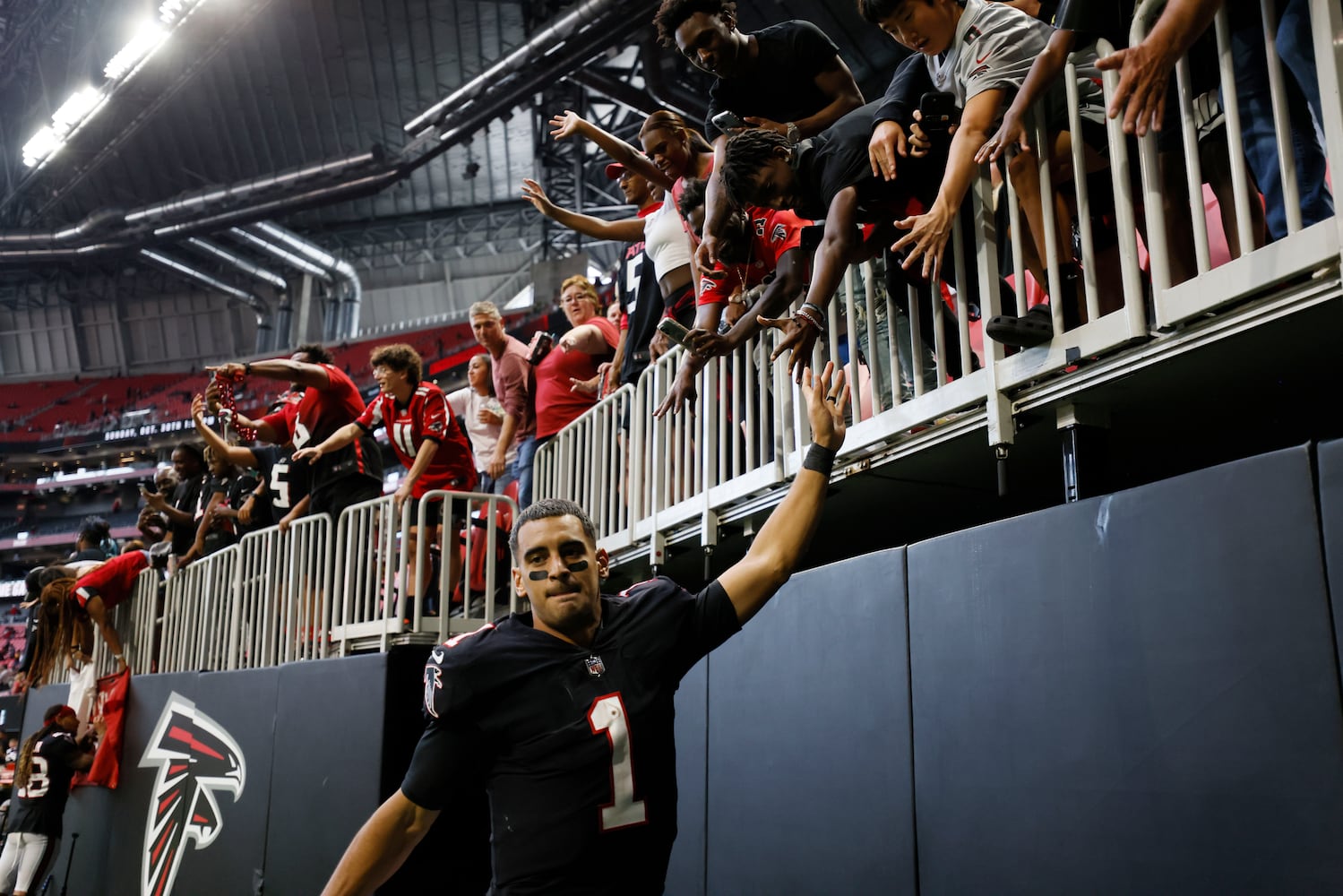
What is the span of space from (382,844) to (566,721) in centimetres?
49

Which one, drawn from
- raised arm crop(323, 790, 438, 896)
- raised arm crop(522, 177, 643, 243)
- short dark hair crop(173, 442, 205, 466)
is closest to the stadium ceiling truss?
short dark hair crop(173, 442, 205, 466)

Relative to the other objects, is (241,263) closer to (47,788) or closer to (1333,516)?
(47,788)

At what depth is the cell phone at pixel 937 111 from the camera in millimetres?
2926

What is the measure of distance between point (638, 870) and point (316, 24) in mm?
20589

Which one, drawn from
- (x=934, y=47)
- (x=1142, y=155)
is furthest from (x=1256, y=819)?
(x=934, y=47)

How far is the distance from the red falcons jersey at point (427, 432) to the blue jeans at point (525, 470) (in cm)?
30

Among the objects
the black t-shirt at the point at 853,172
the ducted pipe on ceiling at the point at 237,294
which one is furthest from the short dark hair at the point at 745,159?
the ducted pipe on ceiling at the point at 237,294

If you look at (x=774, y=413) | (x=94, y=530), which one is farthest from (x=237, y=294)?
(x=774, y=413)

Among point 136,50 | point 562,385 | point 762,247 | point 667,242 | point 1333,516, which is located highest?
point 136,50

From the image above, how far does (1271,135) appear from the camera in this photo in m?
2.28

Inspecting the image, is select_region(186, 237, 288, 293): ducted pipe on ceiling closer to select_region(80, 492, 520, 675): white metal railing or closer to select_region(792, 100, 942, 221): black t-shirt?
select_region(80, 492, 520, 675): white metal railing

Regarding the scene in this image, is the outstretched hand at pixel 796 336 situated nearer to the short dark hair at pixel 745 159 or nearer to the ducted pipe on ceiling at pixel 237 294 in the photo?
the short dark hair at pixel 745 159

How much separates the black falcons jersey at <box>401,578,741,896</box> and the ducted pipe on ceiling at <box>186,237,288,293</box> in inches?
1131

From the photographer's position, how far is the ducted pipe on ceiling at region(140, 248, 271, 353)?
30031 mm
